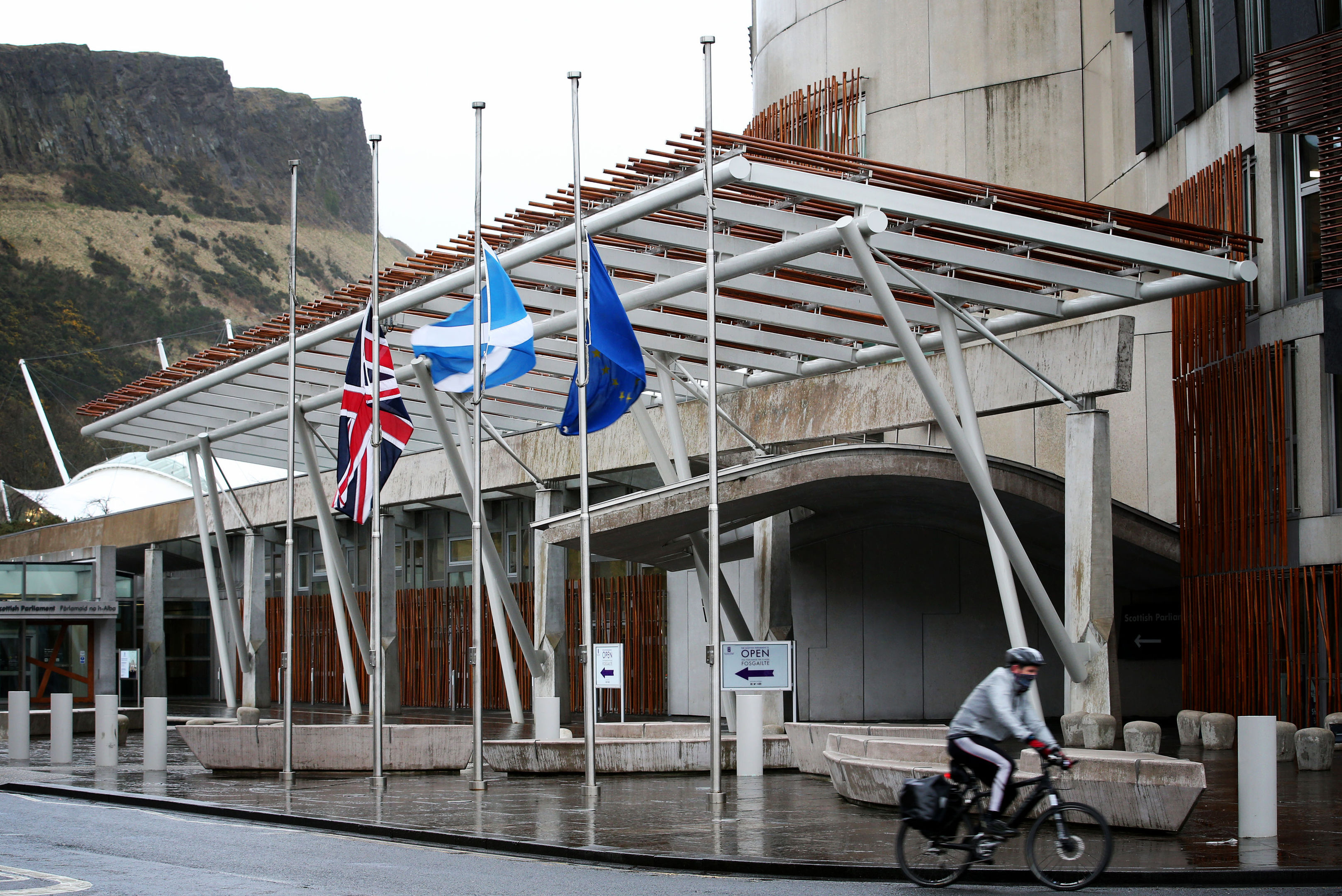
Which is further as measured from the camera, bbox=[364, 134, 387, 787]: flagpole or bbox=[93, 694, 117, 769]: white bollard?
bbox=[93, 694, 117, 769]: white bollard

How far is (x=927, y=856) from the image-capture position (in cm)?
1073

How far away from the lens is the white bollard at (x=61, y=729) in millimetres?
24000

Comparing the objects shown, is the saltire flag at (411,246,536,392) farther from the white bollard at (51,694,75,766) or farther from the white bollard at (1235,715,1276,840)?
the white bollard at (51,694,75,766)

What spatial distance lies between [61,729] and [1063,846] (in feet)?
62.3

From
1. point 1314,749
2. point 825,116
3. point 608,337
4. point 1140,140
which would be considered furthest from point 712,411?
point 825,116

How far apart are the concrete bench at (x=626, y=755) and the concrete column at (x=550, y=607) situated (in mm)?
2670

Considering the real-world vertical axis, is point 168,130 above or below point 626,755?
above

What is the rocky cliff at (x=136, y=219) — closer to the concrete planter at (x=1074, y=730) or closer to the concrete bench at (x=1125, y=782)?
the concrete planter at (x=1074, y=730)

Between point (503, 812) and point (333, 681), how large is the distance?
1389 inches

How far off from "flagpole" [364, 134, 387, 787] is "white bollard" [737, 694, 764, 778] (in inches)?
174

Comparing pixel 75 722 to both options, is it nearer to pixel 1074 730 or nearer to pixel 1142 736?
pixel 1074 730

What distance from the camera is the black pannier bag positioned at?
10.4 metres

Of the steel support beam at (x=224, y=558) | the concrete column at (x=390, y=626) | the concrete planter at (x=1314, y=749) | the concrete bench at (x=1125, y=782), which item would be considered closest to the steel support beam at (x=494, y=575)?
the concrete column at (x=390, y=626)

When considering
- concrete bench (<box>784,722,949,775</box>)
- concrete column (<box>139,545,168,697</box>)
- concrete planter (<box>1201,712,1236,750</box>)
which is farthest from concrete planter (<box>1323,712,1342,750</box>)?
concrete column (<box>139,545,168,697</box>)
